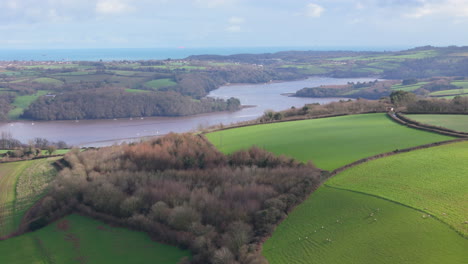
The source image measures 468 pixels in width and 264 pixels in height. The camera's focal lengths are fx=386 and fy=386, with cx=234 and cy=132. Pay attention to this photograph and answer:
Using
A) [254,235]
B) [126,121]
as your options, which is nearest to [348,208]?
[254,235]

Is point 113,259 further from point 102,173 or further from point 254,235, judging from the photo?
point 102,173

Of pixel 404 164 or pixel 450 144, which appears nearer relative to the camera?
pixel 404 164

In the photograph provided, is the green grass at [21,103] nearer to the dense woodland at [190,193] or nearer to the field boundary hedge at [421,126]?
the dense woodland at [190,193]

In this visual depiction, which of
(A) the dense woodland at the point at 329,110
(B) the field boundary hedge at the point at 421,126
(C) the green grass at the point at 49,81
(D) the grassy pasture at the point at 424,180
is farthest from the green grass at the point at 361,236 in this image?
(C) the green grass at the point at 49,81

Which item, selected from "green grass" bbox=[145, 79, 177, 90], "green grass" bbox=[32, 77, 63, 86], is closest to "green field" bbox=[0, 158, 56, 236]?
"green grass" bbox=[145, 79, 177, 90]

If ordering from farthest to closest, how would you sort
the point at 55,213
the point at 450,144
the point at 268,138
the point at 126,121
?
the point at 126,121
the point at 268,138
the point at 450,144
the point at 55,213
